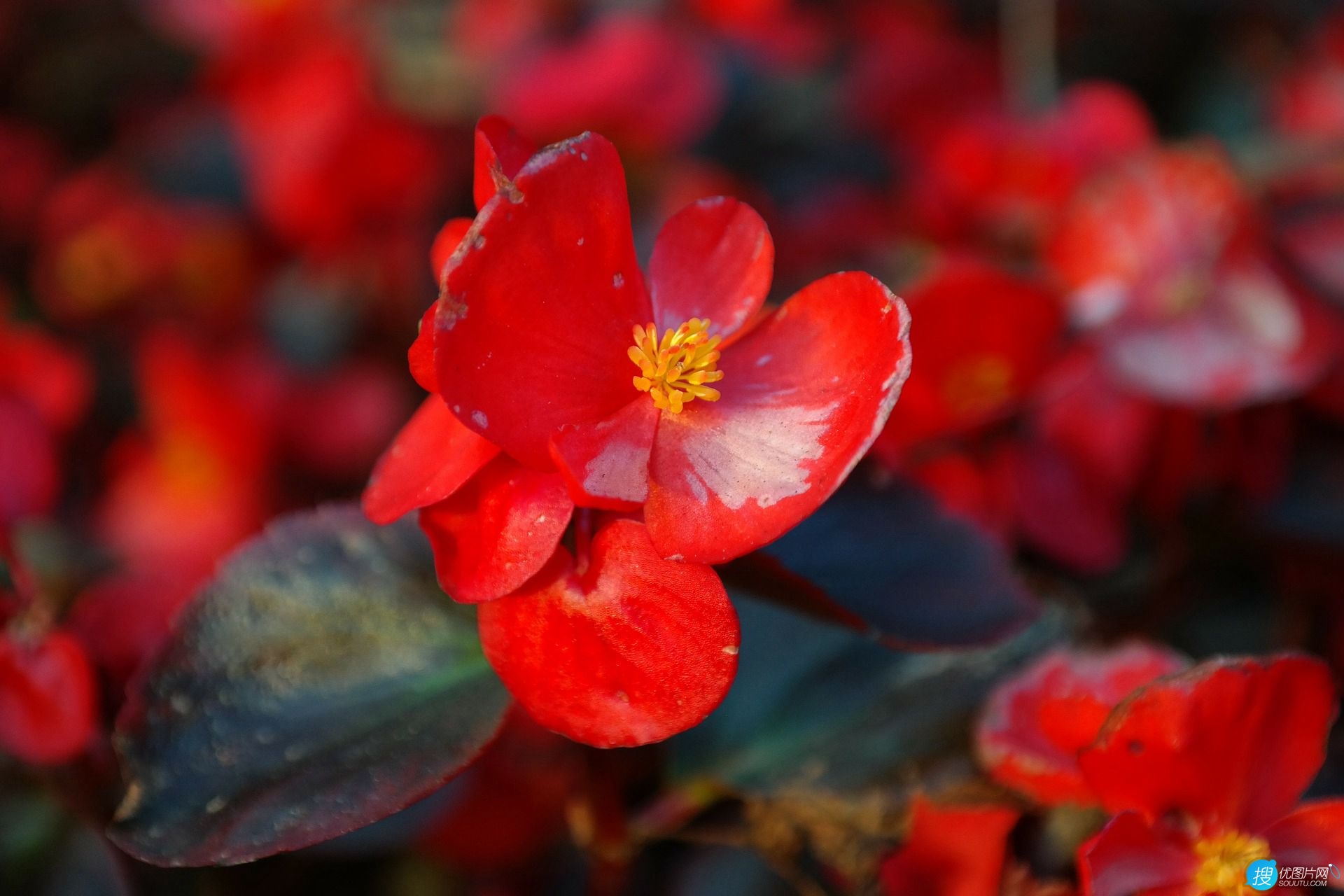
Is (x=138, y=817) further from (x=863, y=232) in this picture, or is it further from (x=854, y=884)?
(x=863, y=232)

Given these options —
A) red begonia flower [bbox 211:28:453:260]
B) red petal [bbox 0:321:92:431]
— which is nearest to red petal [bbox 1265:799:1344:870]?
red petal [bbox 0:321:92:431]

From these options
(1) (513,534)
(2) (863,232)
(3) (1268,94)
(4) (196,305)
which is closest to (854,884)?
(1) (513,534)

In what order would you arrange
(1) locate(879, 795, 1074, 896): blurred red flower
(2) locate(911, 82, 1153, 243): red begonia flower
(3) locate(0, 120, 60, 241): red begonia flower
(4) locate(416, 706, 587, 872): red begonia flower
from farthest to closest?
(3) locate(0, 120, 60, 241): red begonia flower, (2) locate(911, 82, 1153, 243): red begonia flower, (4) locate(416, 706, 587, 872): red begonia flower, (1) locate(879, 795, 1074, 896): blurred red flower

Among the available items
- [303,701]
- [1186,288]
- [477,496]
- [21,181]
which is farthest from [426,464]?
[21,181]

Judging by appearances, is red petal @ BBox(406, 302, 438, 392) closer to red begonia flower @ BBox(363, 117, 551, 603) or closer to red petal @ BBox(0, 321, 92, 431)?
red begonia flower @ BBox(363, 117, 551, 603)

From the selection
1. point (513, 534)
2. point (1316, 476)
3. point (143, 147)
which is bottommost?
point (1316, 476)

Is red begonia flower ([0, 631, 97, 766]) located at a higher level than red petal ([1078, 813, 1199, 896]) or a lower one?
higher
